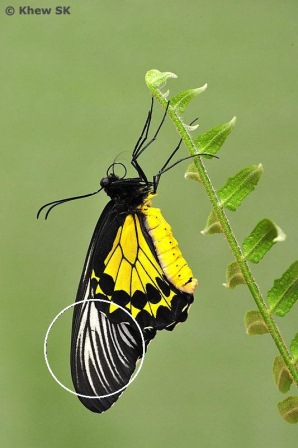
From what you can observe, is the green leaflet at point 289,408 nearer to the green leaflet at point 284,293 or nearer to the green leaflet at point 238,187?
the green leaflet at point 284,293

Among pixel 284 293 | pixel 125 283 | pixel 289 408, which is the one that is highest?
pixel 125 283

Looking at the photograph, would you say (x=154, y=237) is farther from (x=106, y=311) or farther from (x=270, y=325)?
(x=270, y=325)

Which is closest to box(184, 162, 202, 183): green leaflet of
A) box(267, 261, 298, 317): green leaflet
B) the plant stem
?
the plant stem

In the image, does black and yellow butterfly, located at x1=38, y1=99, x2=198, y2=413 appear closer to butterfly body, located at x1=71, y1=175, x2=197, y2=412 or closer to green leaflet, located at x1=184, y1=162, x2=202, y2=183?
butterfly body, located at x1=71, y1=175, x2=197, y2=412

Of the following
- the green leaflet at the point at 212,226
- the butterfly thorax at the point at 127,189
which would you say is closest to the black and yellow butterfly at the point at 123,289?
the butterfly thorax at the point at 127,189

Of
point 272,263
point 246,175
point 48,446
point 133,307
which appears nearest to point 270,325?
point 246,175

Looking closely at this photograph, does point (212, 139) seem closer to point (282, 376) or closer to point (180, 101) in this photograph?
point (180, 101)

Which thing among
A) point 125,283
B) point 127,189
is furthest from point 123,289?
point 127,189
